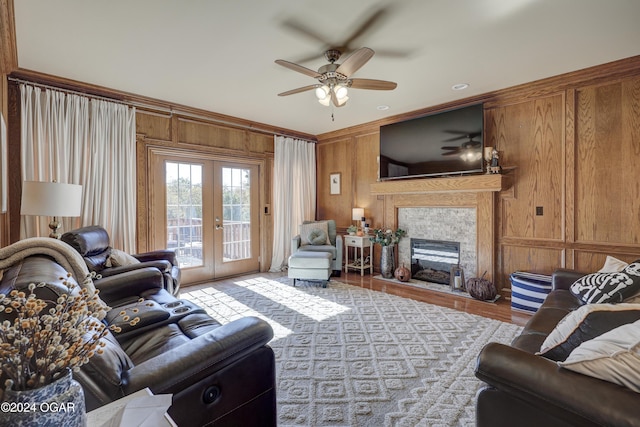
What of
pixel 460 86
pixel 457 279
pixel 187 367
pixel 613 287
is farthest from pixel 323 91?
pixel 457 279

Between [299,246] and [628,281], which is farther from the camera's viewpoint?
[299,246]

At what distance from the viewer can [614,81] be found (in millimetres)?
3078

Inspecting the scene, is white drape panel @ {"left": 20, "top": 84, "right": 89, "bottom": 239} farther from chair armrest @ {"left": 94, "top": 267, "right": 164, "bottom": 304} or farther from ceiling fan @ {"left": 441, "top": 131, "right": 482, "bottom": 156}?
ceiling fan @ {"left": 441, "top": 131, "right": 482, "bottom": 156}

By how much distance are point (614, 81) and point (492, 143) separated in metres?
1.23

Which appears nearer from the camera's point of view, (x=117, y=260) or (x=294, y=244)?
(x=117, y=260)

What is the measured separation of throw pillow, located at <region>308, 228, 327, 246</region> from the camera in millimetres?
4988

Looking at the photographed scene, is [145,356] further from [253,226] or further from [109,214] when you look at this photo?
[253,226]

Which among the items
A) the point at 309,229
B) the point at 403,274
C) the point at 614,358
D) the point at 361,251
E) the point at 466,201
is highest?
the point at 466,201

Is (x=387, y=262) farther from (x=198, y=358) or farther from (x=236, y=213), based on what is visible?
(x=198, y=358)

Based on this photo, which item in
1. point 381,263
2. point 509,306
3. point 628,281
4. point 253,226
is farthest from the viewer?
point 253,226

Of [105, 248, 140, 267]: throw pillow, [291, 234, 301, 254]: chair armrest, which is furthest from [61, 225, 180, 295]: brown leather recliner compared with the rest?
[291, 234, 301, 254]: chair armrest

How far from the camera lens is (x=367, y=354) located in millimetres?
2426

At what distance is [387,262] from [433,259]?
2.29 feet

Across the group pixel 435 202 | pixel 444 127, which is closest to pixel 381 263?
pixel 435 202
